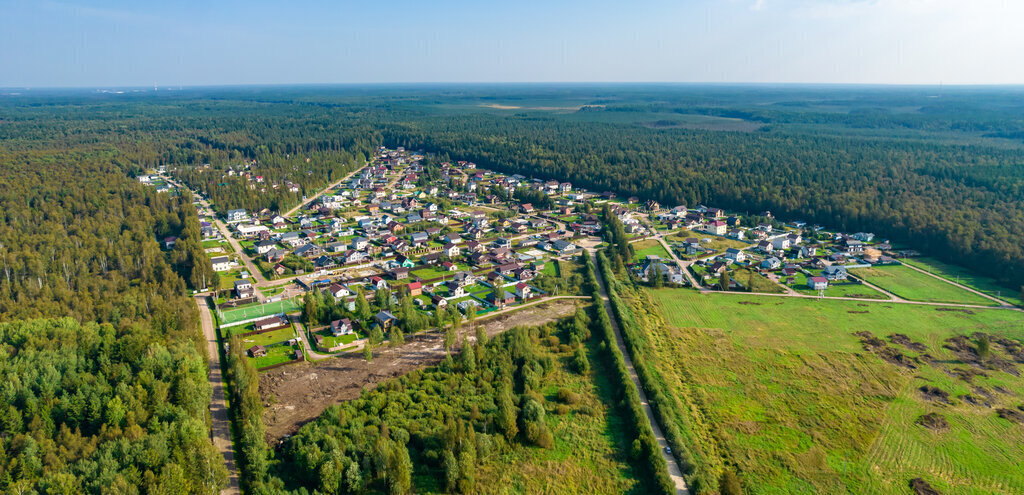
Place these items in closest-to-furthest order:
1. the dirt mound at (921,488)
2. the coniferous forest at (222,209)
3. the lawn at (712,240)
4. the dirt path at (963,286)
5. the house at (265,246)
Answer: the dirt mound at (921,488)
the coniferous forest at (222,209)
the dirt path at (963,286)
the house at (265,246)
the lawn at (712,240)

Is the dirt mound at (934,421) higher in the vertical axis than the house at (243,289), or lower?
lower

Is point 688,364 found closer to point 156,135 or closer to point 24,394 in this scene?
point 24,394

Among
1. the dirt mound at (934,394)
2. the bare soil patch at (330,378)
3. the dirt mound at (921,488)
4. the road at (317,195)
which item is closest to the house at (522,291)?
the bare soil patch at (330,378)

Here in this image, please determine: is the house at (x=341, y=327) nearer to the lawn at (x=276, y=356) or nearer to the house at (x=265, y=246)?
the lawn at (x=276, y=356)

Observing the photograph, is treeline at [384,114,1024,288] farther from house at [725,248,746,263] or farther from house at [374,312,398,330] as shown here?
house at [374,312,398,330]

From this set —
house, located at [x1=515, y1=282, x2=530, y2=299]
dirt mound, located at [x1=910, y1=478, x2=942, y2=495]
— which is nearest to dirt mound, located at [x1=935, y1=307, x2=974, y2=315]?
dirt mound, located at [x1=910, y1=478, x2=942, y2=495]

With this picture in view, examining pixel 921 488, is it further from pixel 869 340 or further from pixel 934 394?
pixel 869 340

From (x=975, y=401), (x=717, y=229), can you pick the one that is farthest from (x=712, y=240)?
(x=975, y=401)
